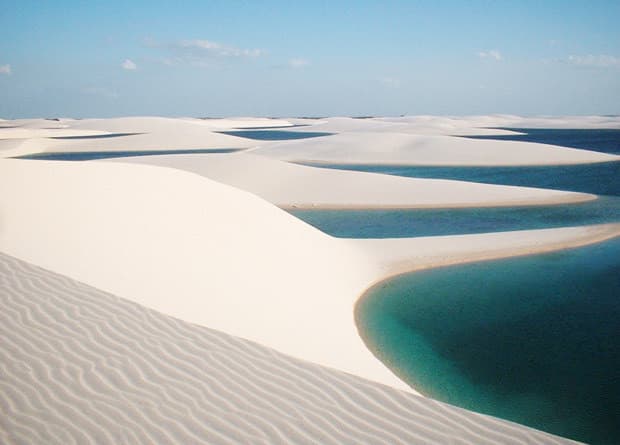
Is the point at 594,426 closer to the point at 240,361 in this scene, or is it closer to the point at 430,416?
the point at 430,416

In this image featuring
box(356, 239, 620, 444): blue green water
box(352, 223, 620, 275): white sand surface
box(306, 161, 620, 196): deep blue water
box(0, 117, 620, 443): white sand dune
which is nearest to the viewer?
box(0, 117, 620, 443): white sand dune

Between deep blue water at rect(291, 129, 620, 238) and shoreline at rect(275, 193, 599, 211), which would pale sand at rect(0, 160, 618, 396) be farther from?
shoreline at rect(275, 193, 599, 211)

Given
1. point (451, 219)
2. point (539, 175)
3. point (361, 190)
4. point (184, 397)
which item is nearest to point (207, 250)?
point (184, 397)

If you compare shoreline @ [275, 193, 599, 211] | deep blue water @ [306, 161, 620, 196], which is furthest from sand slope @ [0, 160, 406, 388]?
deep blue water @ [306, 161, 620, 196]

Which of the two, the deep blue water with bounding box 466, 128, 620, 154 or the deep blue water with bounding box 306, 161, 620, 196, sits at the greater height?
the deep blue water with bounding box 466, 128, 620, 154


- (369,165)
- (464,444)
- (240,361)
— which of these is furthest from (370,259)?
(369,165)

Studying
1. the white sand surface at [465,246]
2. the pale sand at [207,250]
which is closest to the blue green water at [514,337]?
the white sand surface at [465,246]
